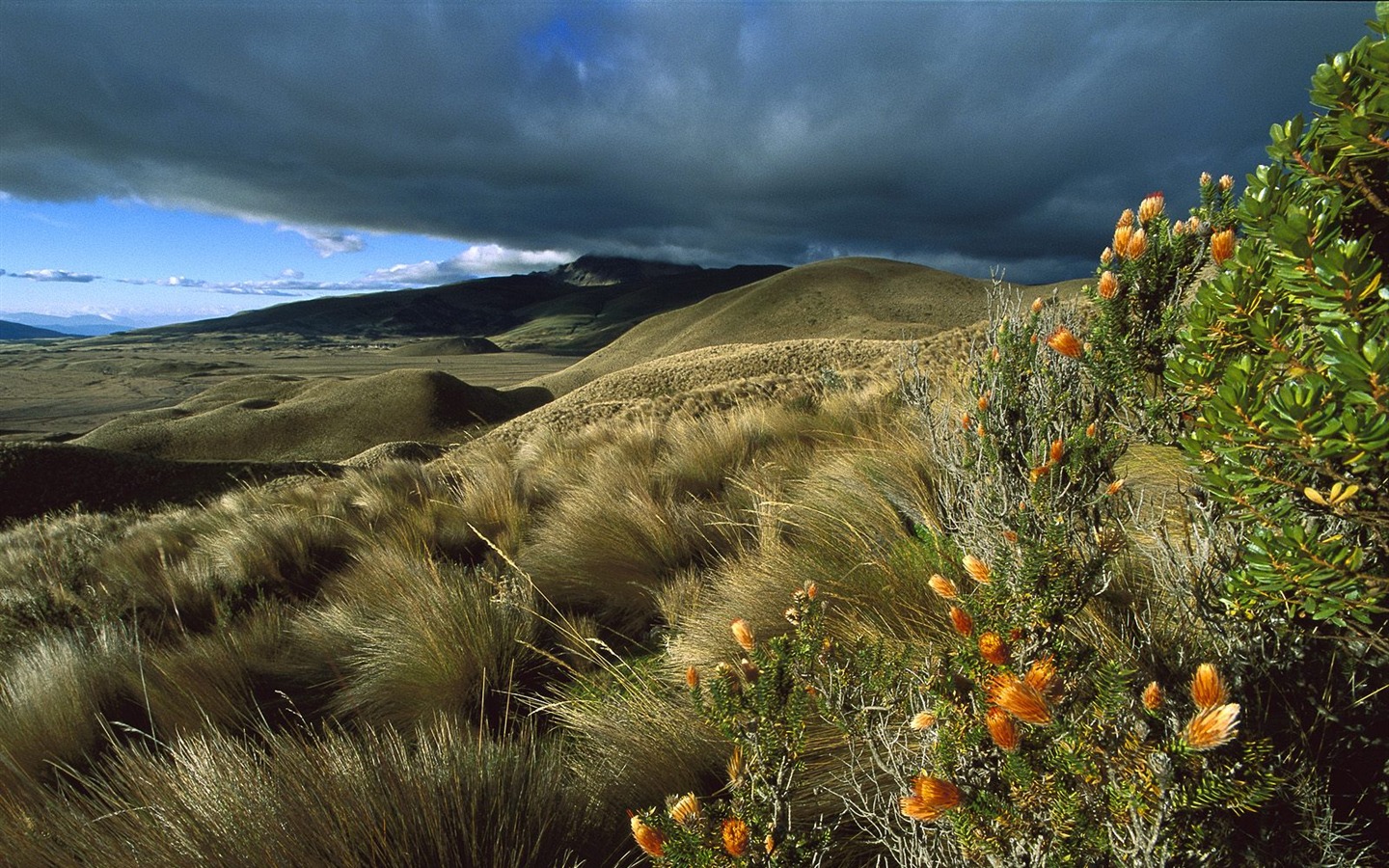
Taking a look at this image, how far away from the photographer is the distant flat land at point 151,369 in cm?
9006

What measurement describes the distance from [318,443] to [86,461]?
983 inches

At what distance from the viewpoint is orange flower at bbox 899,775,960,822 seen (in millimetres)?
904

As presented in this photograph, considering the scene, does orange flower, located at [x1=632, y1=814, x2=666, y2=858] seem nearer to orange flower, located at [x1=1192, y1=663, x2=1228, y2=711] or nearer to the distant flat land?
orange flower, located at [x1=1192, y1=663, x2=1228, y2=711]

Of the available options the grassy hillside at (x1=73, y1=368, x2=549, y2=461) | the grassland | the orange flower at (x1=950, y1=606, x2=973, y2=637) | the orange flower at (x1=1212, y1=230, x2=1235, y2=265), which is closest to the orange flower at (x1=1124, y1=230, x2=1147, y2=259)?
the orange flower at (x1=1212, y1=230, x2=1235, y2=265)

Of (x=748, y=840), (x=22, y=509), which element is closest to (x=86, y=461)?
(x=22, y=509)

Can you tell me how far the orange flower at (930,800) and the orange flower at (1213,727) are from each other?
0.30m

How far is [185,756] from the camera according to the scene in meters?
2.04

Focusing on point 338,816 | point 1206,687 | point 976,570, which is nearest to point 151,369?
point 338,816

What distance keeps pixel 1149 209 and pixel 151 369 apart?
160744mm

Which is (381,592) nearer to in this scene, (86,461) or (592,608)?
(592,608)

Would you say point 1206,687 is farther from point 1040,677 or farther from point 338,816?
point 338,816

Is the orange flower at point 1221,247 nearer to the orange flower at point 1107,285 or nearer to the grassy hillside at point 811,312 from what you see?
the orange flower at point 1107,285

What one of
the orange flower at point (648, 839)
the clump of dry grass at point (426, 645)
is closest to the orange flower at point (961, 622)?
the orange flower at point (648, 839)

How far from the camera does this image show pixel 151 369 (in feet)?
405
